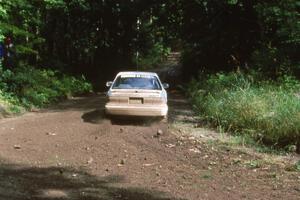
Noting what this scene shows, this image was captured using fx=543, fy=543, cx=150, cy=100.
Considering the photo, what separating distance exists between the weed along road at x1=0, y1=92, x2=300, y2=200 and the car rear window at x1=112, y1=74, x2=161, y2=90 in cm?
106

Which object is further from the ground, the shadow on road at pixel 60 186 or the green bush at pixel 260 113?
the green bush at pixel 260 113

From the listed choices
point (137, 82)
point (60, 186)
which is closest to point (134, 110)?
point (137, 82)

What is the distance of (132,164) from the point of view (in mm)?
10539

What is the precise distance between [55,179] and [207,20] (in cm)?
2288

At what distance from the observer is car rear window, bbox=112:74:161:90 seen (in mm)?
16234

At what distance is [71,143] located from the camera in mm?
12625

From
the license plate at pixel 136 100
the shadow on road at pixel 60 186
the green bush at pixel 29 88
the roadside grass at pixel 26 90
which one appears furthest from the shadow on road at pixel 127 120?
the shadow on road at pixel 60 186

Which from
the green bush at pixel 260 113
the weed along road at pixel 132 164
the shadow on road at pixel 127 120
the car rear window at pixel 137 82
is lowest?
the weed along road at pixel 132 164

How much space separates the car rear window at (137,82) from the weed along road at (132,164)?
1.06 m

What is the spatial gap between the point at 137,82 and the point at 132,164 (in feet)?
20.4

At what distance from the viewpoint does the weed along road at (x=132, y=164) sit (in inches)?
329

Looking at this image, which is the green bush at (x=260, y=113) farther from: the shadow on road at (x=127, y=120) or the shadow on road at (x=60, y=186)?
the shadow on road at (x=60, y=186)

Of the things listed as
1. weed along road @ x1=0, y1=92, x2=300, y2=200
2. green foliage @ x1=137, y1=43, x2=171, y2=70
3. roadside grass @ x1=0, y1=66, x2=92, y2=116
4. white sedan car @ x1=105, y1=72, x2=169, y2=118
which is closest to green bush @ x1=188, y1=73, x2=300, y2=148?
weed along road @ x1=0, y1=92, x2=300, y2=200

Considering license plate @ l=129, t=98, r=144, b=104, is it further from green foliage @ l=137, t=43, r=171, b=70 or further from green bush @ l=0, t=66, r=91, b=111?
green foliage @ l=137, t=43, r=171, b=70
